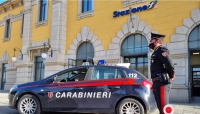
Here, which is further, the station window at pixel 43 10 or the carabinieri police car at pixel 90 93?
the station window at pixel 43 10

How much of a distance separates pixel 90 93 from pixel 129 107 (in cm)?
119

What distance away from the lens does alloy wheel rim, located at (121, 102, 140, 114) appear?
5.33 m

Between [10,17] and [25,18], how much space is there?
11.8 feet

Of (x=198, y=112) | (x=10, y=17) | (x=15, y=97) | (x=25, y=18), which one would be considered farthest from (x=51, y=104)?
(x=10, y=17)

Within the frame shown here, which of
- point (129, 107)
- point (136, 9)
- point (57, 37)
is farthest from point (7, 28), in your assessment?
point (129, 107)

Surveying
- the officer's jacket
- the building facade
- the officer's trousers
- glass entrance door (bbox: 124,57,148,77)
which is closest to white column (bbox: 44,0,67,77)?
the building facade

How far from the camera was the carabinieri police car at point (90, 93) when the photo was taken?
213 inches

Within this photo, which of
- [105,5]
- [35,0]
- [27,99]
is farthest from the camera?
[35,0]

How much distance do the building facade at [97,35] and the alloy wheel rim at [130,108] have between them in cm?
501

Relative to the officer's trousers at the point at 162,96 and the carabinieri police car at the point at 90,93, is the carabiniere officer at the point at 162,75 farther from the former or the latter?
the carabinieri police car at the point at 90,93

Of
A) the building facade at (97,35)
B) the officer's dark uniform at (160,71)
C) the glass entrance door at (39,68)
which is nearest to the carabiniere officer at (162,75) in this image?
the officer's dark uniform at (160,71)

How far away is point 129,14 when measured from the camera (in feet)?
38.3

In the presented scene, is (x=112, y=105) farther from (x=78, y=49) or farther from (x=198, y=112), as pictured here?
(x=78, y=49)

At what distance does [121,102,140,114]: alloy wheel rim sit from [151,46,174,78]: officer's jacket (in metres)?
1.80
